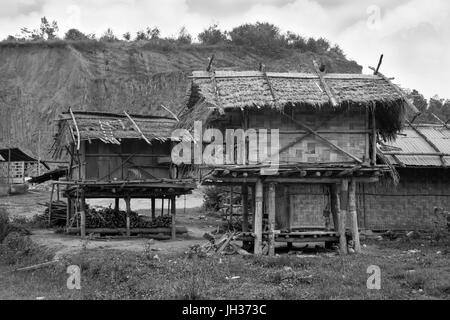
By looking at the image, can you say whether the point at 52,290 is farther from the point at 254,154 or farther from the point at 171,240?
the point at 171,240

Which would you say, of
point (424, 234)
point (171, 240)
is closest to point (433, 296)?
point (424, 234)

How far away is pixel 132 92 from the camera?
51.3 metres

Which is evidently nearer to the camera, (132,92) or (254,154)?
(254,154)

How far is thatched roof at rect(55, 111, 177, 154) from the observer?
1975cm

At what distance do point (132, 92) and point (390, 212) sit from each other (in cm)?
3477

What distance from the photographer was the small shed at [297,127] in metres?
14.6

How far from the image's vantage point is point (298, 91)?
1495 cm

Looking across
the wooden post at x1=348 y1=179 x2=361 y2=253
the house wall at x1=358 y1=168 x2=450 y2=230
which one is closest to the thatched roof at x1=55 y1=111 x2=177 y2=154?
the wooden post at x1=348 y1=179 x2=361 y2=253

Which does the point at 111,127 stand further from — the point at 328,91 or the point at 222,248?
the point at 328,91

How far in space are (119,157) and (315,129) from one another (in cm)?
838

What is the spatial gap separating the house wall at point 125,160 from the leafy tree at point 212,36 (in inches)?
1804

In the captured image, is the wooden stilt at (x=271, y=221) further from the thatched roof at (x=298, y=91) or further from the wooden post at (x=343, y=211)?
the thatched roof at (x=298, y=91)

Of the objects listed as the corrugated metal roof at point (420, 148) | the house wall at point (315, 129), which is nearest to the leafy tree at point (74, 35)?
the corrugated metal roof at point (420, 148)
